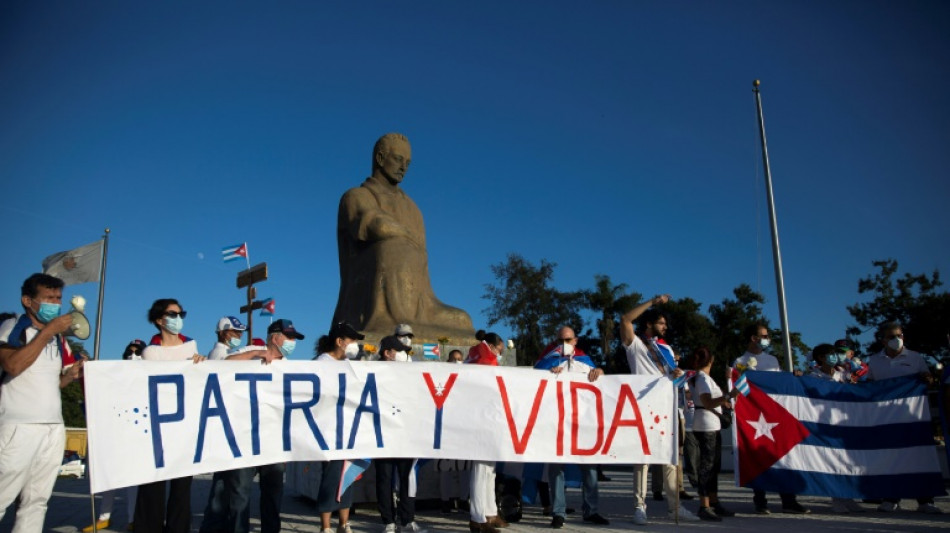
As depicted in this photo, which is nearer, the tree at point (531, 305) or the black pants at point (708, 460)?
the black pants at point (708, 460)

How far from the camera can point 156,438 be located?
211 inches

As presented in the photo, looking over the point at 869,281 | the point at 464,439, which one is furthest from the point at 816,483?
the point at 869,281

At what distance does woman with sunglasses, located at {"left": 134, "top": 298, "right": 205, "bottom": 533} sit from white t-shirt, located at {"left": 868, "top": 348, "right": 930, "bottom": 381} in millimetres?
7706

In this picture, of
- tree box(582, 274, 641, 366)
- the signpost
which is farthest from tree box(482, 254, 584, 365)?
the signpost

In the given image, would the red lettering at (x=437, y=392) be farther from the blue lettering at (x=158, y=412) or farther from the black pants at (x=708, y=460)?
the black pants at (x=708, y=460)

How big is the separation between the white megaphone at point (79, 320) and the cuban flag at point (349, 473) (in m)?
2.38

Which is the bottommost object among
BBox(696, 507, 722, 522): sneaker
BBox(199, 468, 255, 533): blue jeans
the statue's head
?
BBox(696, 507, 722, 522): sneaker

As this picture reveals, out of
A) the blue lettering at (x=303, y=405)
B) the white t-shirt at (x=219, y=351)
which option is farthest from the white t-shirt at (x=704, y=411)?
the white t-shirt at (x=219, y=351)

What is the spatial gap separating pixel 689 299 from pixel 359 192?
33.8m

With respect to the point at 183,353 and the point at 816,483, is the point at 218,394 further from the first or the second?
the point at 816,483

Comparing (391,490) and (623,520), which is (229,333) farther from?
(623,520)

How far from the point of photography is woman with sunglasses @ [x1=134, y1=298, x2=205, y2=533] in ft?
16.8

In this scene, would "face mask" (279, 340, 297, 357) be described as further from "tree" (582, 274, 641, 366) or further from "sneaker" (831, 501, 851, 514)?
"tree" (582, 274, 641, 366)

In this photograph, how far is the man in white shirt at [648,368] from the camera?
281 inches
